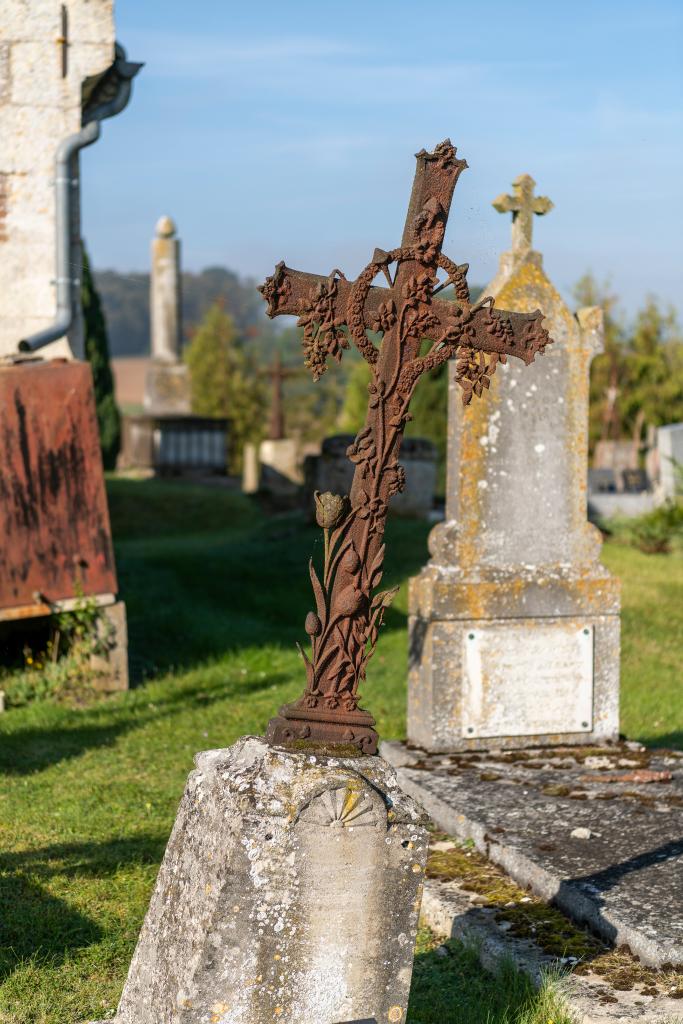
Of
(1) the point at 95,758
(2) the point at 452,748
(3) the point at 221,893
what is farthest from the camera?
(1) the point at 95,758

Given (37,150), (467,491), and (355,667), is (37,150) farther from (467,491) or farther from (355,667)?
(355,667)

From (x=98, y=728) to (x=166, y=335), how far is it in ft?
80.9

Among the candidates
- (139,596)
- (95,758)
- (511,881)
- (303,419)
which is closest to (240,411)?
(303,419)

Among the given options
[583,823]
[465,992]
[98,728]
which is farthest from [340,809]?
[98,728]

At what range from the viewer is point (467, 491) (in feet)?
23.3

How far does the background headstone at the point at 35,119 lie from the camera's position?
984 centimetres

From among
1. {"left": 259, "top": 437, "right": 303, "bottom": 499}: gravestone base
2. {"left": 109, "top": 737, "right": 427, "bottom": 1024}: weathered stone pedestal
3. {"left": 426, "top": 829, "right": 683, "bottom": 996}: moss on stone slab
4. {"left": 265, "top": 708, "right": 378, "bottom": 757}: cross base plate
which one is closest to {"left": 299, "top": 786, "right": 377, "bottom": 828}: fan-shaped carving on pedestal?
{"left": 109, "top": 737, "right": 427, "bottom": 1024}: weathered stone pedestal

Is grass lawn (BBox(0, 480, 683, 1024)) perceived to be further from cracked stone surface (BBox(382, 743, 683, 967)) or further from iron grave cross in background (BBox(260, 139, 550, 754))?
iron grave cross in background (BBox(260, 139, 550, 754))

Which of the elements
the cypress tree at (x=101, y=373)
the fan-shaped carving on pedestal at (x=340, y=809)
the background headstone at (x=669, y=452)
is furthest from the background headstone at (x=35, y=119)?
the cypress tree at (x=101, y=373)

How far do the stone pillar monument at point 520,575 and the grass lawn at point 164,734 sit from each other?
842 millimetres

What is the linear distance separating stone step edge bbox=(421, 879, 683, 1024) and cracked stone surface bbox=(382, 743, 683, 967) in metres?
0.25

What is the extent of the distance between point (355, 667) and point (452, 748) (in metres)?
3.40

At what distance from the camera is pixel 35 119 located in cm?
988

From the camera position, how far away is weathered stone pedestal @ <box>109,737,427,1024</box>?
3.35 meters
